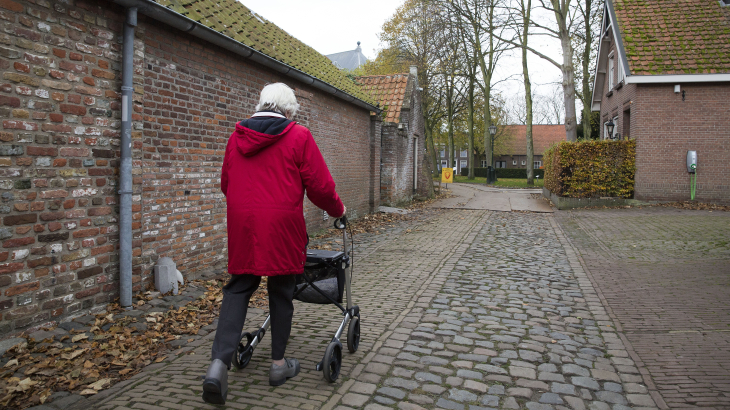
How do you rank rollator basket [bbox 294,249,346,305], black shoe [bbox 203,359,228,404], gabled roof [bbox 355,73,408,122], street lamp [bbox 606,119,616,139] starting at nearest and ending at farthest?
black shoe [bbox 203,359,228,404], rollator basket [bbox 294,249,346,305], gabled roof [bbox 355,73,408,122], street lamp [bbox 606,119,616,139]

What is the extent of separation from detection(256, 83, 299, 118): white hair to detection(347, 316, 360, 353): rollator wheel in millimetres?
1661

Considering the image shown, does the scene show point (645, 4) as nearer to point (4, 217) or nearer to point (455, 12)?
point (455, 12)

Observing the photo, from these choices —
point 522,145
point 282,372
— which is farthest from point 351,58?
point 282,372

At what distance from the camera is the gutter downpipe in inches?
198

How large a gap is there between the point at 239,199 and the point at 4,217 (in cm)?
207

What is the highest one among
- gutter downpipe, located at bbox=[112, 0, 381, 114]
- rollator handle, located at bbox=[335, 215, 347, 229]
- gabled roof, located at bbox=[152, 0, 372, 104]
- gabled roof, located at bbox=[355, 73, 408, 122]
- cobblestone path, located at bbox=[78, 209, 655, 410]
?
gabled roof, located at bbox=[355, 73, 408, 122]

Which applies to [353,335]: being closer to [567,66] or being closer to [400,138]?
[400,138]

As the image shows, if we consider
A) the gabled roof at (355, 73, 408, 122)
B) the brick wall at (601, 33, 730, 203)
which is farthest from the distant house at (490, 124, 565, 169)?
the gabled roof at (355, 73, 408, 122)

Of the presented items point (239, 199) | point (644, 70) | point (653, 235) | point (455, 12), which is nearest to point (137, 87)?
point (239, 199)

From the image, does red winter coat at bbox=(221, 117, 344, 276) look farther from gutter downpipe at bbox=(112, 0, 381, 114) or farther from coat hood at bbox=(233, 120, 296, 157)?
gutter downpipe at bbox=(112, 0, 381, 114)

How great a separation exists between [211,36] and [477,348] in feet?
15.7

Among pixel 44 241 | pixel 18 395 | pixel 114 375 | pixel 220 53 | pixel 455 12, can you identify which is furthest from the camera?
pixel 455 12

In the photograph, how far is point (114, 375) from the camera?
3543 millimetres

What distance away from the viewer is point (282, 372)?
3.33 m
